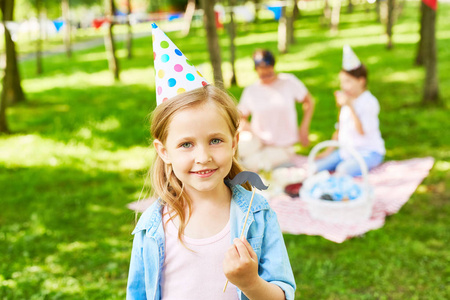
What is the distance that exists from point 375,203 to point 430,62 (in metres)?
3.61

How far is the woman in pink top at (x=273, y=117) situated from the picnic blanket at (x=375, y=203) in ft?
1.55

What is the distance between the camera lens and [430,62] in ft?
23.2

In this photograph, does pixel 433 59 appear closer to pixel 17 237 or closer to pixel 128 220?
pixel 128 220

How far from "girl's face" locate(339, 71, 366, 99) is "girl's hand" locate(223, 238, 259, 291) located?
12.4 ft

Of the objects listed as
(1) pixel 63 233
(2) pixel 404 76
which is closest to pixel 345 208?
(1) pixel 63 233

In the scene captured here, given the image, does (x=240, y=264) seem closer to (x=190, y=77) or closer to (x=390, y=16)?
(x=190, y=77)

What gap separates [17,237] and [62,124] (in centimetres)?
352

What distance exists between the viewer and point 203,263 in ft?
5.47

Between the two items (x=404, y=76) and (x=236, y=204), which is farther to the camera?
(x=404, y=76)

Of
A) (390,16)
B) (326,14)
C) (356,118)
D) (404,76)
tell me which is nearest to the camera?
(356,118)

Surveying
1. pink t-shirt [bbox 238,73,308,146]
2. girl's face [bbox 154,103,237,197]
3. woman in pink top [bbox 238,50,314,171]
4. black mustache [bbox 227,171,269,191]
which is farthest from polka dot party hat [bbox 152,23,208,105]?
pink t-shirt [bbox 238,73,308,146]

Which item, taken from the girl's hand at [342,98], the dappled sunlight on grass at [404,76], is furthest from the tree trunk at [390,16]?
the girl's hand at [342,98]

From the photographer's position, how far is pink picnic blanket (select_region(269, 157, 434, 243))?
4.05m

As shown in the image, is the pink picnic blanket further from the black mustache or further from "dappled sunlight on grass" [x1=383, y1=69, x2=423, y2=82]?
"dappled sunlight on grass" [x1=383, y1=69, x2=423, y2=82]
